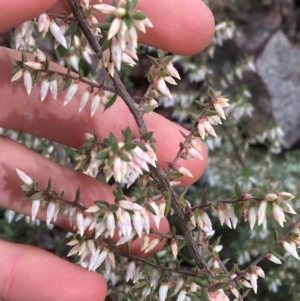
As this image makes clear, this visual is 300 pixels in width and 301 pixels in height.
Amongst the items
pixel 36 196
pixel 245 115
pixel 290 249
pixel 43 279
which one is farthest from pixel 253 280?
pixel 245 115

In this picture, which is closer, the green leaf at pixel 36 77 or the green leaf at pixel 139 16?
the green leaf at pixel 139 16

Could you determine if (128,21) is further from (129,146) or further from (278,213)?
(278,213)

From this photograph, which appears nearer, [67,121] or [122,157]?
[122,157]

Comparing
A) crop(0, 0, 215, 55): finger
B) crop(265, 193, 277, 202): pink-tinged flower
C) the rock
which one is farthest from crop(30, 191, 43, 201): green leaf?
the rock

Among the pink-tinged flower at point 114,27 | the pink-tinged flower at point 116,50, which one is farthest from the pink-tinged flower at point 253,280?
the pink-tinged flower at point 114,27

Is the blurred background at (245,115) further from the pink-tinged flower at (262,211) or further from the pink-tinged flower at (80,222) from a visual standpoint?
the pink-tinged flower at (262,211)

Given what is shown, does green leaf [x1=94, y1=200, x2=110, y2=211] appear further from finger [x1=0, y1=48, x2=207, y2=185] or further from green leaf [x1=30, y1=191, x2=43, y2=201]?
finger [x1=0, y1=48, x2=207, y2=185]

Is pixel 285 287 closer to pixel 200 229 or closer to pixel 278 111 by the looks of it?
pixel 200 229
